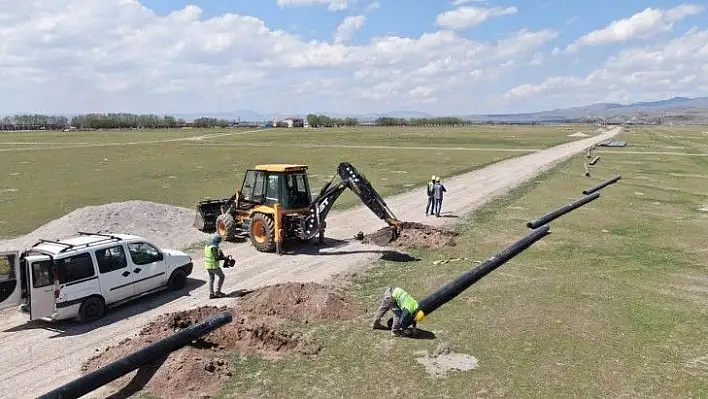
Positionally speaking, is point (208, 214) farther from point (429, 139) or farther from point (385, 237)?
point (429, 139)

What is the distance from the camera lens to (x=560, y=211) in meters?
28.4

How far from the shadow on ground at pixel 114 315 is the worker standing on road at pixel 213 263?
1.15 metres

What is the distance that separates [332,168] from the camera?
54.4 meters

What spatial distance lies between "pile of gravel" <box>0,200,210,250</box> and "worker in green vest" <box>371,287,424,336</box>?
11607 mm

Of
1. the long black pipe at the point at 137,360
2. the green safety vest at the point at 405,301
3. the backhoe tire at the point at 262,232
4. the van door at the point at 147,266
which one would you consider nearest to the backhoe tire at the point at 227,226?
the backhoe tire at the point at 262,232

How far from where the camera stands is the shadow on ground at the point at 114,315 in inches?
537

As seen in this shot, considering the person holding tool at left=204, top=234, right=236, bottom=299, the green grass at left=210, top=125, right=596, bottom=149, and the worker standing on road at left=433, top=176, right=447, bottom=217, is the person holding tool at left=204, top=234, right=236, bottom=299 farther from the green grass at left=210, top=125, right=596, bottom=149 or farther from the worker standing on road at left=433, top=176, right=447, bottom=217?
the green grass at left=210, top=125, right=596, bottom=149

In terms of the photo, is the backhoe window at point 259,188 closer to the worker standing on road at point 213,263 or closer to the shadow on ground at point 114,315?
the shadow on ground at point 114,315

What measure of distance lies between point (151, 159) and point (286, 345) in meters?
59.8

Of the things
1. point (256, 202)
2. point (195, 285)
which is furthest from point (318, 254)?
point (195, 285)

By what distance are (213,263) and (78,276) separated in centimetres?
347

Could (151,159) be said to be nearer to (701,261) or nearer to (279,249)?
(279,249)

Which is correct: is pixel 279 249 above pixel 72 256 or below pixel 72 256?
below

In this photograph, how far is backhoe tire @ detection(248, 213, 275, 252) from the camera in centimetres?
2038
